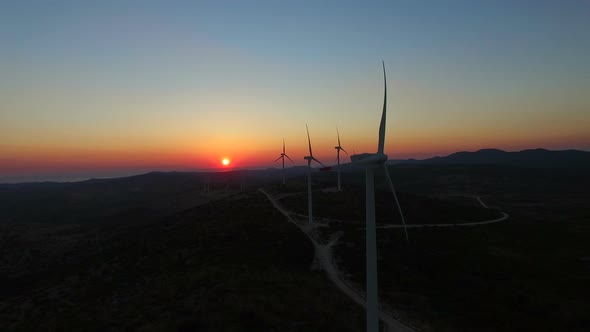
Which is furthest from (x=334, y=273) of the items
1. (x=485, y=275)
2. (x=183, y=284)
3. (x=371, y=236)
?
(x=371, y=236)

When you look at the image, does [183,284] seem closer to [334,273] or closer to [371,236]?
[334,273]

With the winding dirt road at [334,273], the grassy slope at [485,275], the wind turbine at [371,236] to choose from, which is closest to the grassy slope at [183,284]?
the winding dirt road at [334,273]

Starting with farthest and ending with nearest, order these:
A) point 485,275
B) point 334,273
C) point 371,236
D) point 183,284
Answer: point 485,275
point 334,273
point 183,284
point 371,236

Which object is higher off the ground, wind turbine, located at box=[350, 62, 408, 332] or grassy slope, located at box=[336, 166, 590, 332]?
wind turbine, located at box=[350, 62, 408, 332]

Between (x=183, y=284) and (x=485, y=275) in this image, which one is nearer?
(x=183, y=284)

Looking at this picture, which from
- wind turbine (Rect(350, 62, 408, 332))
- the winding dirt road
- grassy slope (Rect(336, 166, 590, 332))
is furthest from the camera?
grassy slope (Rect(336, 166, 590, 332))

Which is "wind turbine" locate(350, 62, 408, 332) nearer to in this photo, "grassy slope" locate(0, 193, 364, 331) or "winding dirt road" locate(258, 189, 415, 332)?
"grassy slope" locate(0, 193, 364, 331)

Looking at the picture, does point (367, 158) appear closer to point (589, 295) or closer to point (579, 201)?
point (589, 295)

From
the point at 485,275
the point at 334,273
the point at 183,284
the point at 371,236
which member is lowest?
the point at 485,275

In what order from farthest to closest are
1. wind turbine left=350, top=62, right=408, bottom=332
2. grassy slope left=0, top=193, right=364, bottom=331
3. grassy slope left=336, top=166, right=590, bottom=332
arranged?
1. grassy slope left=336, top=166, right=590, bottom=332
2. grassy slope left=0, top=193, right=364, bottom=331
3. wind turbine left=350, top=62, right=408, bottom=332

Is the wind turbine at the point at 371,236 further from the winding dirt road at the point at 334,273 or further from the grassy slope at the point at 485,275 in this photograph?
the grassy slope at the point at 485,275

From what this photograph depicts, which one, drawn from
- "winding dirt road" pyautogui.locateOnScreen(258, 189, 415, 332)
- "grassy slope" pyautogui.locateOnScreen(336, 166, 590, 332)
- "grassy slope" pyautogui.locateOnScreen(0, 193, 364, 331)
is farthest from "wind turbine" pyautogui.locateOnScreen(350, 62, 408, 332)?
"grassy slope" pyautogui.locateOnScreen(336, 166, 590, 332)

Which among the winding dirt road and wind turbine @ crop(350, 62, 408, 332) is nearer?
wind turbine @ crop(350, 62, 408, 332)
